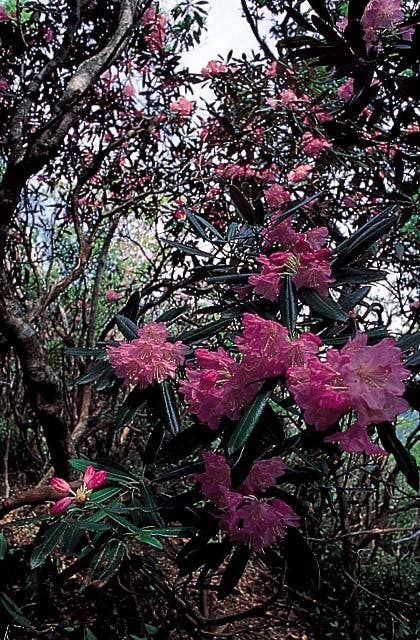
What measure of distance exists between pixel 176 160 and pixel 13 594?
2139mm

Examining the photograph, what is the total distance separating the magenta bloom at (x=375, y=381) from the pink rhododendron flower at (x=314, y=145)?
1.72 metres

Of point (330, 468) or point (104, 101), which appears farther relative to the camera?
point (104, 101)

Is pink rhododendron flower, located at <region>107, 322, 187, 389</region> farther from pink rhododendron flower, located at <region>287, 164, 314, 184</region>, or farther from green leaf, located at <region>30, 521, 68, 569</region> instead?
pink rhododendron flower, located at <region>287, 164, 314, 184</region>

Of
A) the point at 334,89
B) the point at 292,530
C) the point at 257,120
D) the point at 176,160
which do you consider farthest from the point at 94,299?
the point at 292,530

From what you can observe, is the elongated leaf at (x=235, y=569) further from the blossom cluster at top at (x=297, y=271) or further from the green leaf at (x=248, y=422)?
the blossom cluster at top at (x=297, y=271)

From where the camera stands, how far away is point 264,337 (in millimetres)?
769

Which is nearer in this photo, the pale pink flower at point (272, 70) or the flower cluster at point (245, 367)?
the flower cluster at point (245, 367)

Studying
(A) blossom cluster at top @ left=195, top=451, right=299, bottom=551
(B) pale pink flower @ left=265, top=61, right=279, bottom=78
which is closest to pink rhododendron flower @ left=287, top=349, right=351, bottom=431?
(A) blossom cluster at top @ left=195, top=451, right=299, bottom=551

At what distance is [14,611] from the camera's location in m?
1.35

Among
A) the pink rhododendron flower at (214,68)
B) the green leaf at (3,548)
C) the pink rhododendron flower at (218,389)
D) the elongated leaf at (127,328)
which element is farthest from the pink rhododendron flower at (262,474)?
the pink rhododendron flower at (214,68)

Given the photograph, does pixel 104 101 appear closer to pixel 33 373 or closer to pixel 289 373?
pixel 33 373

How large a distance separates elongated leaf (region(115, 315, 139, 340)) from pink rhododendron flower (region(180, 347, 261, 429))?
302 mm

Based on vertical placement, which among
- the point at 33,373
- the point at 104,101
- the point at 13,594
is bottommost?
the point at 13,594

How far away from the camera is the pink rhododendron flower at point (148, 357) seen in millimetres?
1044
